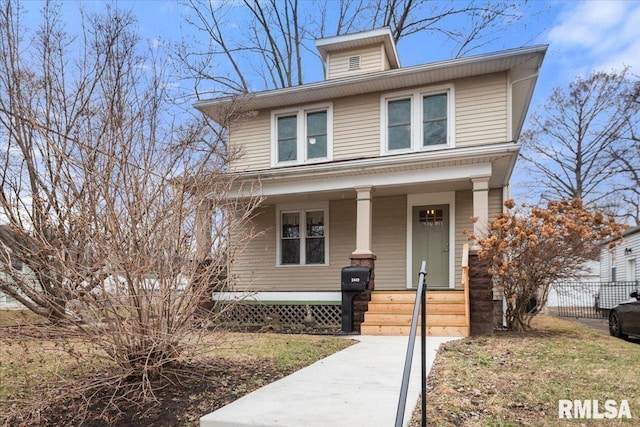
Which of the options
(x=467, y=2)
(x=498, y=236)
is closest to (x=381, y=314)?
(x=498, y=236)

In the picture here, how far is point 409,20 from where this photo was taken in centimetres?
2042

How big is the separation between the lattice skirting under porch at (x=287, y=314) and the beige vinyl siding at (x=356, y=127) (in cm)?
391

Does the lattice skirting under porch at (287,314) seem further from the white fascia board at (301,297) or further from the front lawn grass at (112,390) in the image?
the front lawn grass at (112,390)

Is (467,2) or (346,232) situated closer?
(346,232)

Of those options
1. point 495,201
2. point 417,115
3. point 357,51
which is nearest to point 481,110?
point 417,115

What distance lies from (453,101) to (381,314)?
539cm

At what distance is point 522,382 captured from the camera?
14.7ft

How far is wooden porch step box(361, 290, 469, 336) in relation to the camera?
26.2 feet

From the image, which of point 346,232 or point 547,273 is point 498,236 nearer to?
point 547,273

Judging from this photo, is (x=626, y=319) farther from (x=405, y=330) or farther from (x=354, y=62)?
(x=354, y=62)

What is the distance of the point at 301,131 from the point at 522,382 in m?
8.80

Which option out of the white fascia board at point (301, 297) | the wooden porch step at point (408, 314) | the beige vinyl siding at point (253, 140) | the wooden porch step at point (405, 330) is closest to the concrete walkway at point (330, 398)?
the wooden porch step at point (405, 330)
